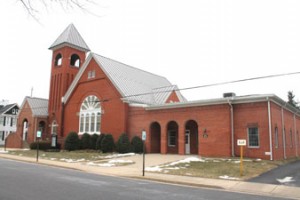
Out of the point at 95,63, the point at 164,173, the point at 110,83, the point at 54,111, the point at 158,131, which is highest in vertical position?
the point at 95,63

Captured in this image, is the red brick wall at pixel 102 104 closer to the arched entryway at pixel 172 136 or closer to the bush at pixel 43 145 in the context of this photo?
the bush at pixel 43 145

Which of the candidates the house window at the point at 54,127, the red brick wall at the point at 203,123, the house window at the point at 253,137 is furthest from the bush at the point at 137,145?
the house window at the point at 54,127

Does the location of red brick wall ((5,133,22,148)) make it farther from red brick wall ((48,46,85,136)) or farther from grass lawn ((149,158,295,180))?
grass lawn ((149,158,295,180))

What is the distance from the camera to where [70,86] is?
42531 millimetres

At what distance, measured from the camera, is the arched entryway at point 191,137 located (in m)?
32.0

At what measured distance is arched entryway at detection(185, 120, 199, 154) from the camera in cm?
3195

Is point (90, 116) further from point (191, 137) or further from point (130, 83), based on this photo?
point (191, 137)

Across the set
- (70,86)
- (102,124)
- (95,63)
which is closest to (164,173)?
(102,124)

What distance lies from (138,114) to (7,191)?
2471 cm

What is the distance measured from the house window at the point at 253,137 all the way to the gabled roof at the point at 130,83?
1131 cm

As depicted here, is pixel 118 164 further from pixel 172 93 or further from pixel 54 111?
pixel 54 111

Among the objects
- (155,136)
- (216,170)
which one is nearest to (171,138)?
(155,136)

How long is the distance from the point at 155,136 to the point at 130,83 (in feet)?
26.6

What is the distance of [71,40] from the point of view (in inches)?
1774
